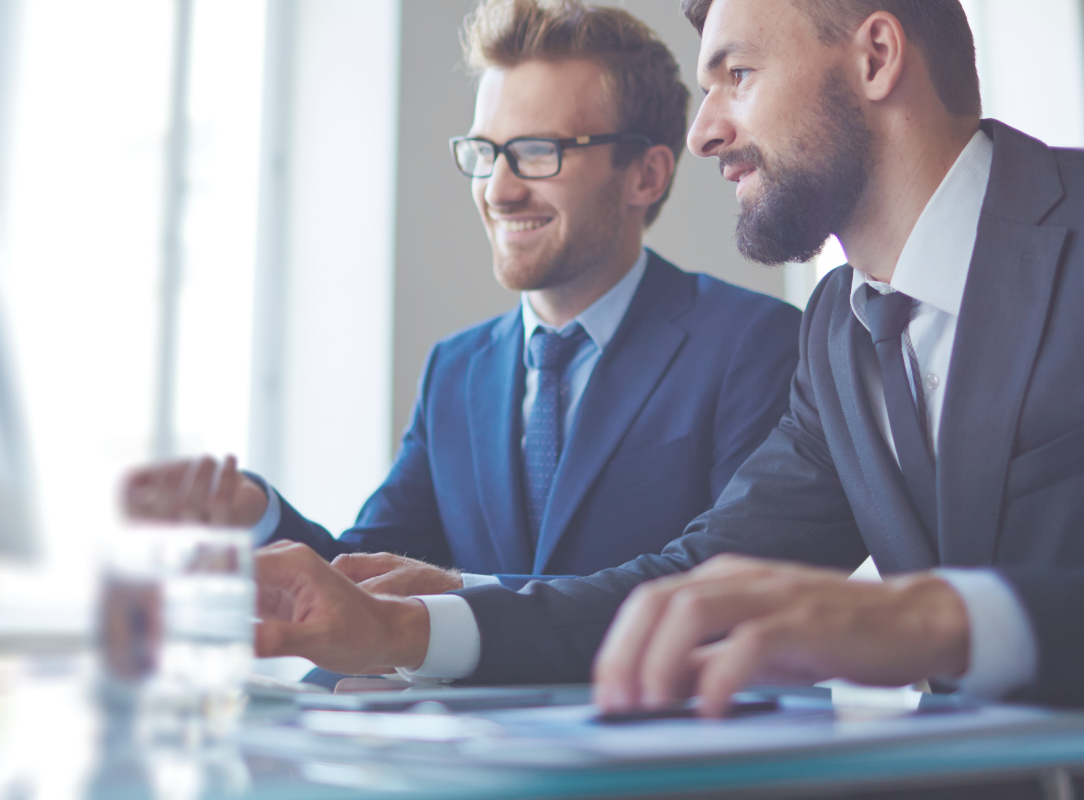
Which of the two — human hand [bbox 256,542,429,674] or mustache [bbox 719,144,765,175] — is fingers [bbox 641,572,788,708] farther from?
mustache [bbox 719,144,765,175]

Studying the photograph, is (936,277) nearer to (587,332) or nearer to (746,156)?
(746,156)

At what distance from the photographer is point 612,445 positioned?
1729mm

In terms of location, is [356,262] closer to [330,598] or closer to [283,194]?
[283,194]

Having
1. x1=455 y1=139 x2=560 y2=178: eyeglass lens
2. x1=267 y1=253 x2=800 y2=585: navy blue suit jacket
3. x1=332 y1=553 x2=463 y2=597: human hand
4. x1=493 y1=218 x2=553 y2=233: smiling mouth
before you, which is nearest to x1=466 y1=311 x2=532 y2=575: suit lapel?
x1=267 y1=253 x2=800 y2=585: navy blue suit jacket

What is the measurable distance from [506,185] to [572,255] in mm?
225

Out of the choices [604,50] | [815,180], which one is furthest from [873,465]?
[604,50]

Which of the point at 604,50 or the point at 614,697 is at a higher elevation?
the point at 604,50

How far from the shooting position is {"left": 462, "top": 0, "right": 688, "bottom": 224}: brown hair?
7.01 ft

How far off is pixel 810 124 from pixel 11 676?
1.25 metres

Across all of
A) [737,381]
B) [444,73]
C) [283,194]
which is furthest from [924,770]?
[283,194]

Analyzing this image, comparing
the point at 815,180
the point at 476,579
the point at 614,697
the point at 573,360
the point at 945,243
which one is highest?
the point at 815,180

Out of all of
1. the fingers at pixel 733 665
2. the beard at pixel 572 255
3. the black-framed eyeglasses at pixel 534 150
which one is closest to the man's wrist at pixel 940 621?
the fingers at pixel 733 665

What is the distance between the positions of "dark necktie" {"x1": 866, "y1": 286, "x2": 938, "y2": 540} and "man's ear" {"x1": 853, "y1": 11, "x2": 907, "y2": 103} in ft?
1.22

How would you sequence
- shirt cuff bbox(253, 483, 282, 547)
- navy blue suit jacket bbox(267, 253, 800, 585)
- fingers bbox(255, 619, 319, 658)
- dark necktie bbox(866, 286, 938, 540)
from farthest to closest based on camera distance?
navy blue suit jacket bbox(267, 253, 800, 585)
shirt cuff bbox(253, 483, 282, 547)
dark necktie bbox(866, 286, 938, 540)
fingers bbox(255, 619, 319, 658)
